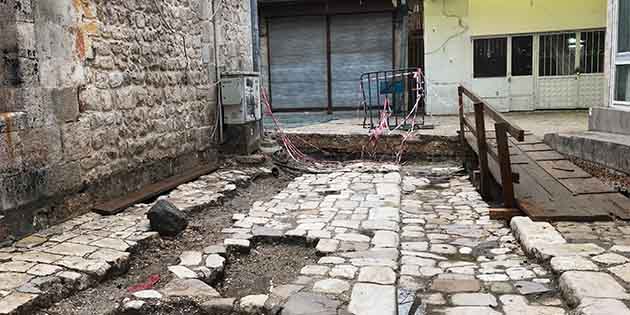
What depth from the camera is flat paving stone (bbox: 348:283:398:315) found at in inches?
128

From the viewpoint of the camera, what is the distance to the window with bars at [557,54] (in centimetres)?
1359

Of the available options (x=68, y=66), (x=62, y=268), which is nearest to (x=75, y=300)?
(x=62, y=268)

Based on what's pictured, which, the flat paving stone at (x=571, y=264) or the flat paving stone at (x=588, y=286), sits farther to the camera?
the flat paving stone at (x=571, y=264)

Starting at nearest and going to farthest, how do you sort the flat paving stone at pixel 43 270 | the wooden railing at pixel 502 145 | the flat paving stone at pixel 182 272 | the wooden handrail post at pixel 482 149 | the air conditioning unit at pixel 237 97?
the flat paving stone at pixel 43 270
the flat paving stone at pixel 182 272
the wooden railing at pixel 502 145
the wooden handrail post at pixel 482 149
the air conditioning unit at pixel 237 97

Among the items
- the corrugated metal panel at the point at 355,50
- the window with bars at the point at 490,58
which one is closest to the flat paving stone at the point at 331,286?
A: the window with bars at the point at 490,58

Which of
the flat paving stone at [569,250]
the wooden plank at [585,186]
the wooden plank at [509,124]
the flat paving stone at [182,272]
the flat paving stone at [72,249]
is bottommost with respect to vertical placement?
the flat paving stone at [182,272]

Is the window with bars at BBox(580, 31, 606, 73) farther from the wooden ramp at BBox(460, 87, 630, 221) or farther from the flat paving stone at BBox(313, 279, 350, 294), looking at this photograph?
the flat paving stone at BBox(313, 279, 350, 294)

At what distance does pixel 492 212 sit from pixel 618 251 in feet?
4.94

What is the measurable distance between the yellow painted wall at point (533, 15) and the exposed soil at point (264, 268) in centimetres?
1081

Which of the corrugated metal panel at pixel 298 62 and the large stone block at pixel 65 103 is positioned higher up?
the corrugated metal panel at pixel 298 62

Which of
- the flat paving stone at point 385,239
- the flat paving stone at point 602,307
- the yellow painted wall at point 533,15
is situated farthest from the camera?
the yellow painted wall at point 533,15

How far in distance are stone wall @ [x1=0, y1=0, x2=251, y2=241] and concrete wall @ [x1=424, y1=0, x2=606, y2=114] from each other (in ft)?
24.9

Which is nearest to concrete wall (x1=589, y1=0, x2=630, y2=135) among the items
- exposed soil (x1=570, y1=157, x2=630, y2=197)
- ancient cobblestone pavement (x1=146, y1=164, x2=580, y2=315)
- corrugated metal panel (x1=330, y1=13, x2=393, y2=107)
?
exposed soil (x1=570, y1=157, x2=630, y2=197)

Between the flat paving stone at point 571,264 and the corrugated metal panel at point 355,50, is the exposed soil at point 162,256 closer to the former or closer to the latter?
the flat paving stone at point 571,264
